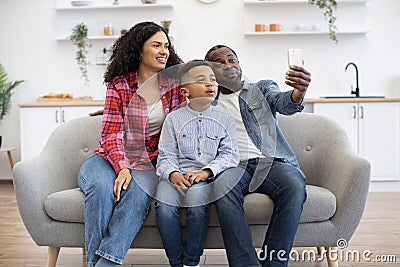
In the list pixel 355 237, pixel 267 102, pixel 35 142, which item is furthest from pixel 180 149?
pixel 35 142

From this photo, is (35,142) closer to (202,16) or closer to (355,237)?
(202,16)

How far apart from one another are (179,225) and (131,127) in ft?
1.62

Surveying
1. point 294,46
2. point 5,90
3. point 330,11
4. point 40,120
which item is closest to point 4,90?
point 5,90

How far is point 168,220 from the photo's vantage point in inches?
93.2

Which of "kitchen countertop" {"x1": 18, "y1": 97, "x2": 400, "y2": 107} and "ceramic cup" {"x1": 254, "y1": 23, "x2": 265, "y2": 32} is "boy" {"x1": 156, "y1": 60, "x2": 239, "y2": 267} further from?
"ceramic cup" {"x1": 254, "y1": 23, "x2": 265, "y2": 32}

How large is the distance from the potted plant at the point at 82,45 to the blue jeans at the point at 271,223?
3.23 meters

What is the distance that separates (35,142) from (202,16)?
187 centimetres

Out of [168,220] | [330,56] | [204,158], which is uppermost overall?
[330,56]

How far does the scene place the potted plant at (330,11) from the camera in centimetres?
514

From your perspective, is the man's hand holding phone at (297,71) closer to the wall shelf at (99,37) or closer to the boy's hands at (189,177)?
the boy's hands at (189,177)

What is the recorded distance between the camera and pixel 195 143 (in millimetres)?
2455

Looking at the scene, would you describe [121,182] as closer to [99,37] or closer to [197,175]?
[197,175]

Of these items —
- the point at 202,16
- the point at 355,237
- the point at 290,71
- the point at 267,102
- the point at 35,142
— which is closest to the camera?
the point at 290,71

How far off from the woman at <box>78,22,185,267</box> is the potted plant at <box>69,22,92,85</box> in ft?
8.55
